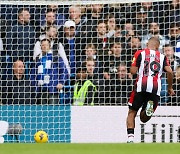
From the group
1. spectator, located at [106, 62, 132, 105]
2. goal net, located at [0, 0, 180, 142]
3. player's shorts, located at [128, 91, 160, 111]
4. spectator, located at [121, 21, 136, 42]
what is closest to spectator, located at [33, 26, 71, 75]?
goal net, located at [0, 0, 180, 142]

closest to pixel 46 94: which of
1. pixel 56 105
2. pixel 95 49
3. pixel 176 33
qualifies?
pixel 56 105

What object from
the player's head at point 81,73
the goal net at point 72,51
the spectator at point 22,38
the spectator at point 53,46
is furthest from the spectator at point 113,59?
the spectator at point 22,38

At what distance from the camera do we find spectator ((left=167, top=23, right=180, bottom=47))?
1219 centimetres

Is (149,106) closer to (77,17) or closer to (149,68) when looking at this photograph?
(149,68)

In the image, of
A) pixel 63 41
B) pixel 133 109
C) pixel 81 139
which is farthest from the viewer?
pixel 63 41

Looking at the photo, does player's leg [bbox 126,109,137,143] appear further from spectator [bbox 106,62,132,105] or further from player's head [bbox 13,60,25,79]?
player's head [bbox 13,60,25,79]

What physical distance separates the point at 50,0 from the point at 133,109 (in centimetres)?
329

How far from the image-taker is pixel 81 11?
12719mm

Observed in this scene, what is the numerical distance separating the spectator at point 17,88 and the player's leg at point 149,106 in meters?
2.89

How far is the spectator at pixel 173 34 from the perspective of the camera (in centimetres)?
1219

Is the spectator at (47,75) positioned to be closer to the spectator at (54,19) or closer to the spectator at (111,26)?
the spectator at (54,19)

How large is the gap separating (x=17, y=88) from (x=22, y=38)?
3.00 ft

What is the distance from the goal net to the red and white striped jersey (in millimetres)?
2003

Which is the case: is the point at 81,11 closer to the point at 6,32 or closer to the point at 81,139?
the point at 6,32
